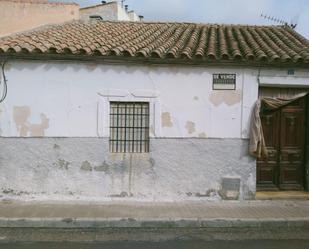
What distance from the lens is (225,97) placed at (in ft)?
29.9

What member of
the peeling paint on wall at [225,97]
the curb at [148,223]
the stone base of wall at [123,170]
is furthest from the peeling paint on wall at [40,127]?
the peeling paint on wall at [225,97]

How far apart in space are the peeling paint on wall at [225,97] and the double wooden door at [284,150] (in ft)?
3.88

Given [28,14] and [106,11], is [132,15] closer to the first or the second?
[106,11]

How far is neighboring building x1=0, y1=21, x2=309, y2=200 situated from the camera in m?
8.79

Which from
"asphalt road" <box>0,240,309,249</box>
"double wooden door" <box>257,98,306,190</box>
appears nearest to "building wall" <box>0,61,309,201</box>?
"double wooden door" <box>257,98,306,190</box>

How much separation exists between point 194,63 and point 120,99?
6.29 feet

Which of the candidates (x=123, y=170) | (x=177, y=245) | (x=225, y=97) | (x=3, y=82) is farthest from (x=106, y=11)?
(x=177, y=245)

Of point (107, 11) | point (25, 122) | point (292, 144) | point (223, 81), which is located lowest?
point (292, 144)

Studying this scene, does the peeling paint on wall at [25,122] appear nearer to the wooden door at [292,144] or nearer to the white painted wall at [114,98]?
the white painted wall at [114,98]

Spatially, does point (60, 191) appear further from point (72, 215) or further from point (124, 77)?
point (124, 77)

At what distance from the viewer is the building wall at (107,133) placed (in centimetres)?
881

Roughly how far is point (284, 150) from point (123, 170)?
4185 mm

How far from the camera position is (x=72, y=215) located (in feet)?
25.1

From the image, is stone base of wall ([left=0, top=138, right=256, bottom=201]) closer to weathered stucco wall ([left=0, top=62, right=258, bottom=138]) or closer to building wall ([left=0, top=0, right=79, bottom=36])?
weathered stucco wall ([left=0, top=62, right=258, bottom=138])
